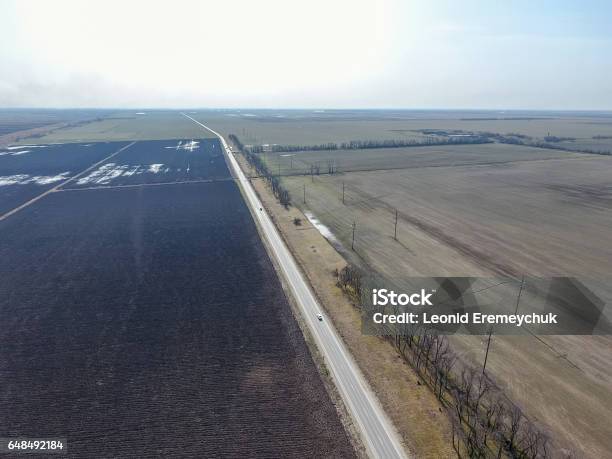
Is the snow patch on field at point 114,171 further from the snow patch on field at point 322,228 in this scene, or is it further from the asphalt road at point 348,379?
the asphalt road at point 348,379

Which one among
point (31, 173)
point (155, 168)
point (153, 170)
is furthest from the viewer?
point (155, 168)

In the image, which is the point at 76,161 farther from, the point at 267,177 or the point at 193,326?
the point at 193,326

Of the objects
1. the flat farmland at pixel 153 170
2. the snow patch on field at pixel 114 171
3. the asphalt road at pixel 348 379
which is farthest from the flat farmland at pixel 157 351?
the snow patch on field at pixel 114 171

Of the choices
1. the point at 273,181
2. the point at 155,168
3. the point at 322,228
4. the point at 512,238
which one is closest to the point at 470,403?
the point at 512,238

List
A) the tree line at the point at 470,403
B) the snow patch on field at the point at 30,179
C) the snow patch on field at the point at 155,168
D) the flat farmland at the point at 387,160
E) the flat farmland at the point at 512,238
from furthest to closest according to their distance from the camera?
1. the flat farmland at the point at 387,160
2. the snow patch on field at the point at 155,168
3. the snow patch on field at the point at 30,179
4. the flat farmland at the point at 512,238
5. the tree line at the point at 470,403

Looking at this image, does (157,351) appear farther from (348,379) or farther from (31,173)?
(31,173)

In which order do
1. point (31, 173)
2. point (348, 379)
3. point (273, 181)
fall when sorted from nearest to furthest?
point (348, 379) < point (273, 181) < point (31, 173)
